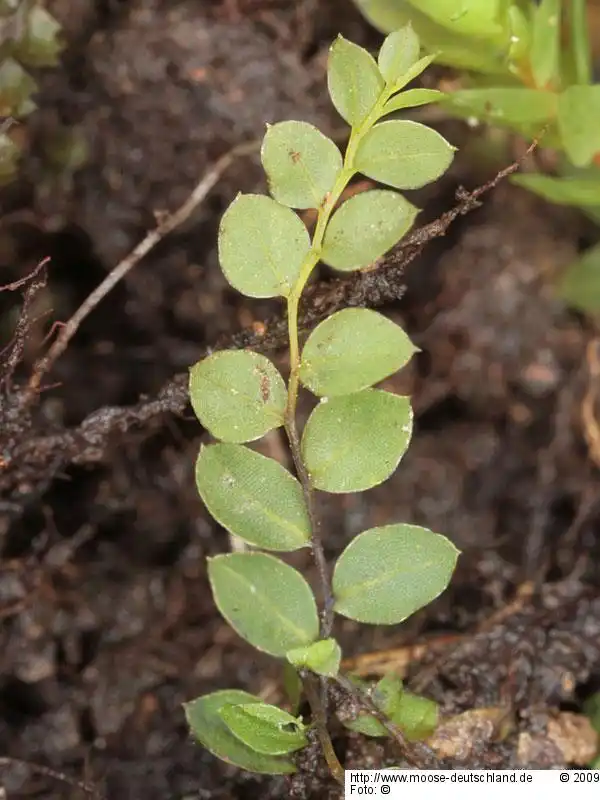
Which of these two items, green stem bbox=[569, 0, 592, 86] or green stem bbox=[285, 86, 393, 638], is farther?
green stem bbox=[569, 0, 592, 86]

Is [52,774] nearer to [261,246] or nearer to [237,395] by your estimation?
[237,395]

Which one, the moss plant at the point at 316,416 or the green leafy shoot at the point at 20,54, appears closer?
the moss plant at the point at 316,416

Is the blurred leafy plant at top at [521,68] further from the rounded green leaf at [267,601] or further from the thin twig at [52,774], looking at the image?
the thin twig at [52,774]

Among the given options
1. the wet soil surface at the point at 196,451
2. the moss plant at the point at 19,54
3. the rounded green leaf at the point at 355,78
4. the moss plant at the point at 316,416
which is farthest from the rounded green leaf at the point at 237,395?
the moss plant at the point at 19,54

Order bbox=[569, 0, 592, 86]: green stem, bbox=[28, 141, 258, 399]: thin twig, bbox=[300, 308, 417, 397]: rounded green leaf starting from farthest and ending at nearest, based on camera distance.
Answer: bbox=[569, 0, 592, 86]: green stem < bbox=[28, 141, 258, 399]: thin twig < bbox=[300, 308, 417, 397]: rounded green leaf

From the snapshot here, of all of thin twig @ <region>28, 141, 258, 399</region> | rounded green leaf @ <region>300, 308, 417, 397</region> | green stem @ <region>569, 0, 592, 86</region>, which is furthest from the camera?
green stem @ <region>569, 0, 592, 86</region>

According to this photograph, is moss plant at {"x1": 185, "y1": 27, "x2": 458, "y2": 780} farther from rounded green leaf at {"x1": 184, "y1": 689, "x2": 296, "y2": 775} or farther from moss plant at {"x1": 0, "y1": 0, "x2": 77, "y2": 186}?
moss plant at {"x1": 0, "y1": 0, "x2": 77, "y2": 186}

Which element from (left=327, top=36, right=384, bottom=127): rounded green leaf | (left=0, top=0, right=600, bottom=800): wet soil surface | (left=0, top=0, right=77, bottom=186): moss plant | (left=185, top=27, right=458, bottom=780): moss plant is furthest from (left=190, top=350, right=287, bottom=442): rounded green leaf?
(left=0, top=0, right=77, bottom=186): moss plant

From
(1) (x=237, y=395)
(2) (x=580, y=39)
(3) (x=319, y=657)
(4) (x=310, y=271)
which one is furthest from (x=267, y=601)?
(2) (x=580, y=39)

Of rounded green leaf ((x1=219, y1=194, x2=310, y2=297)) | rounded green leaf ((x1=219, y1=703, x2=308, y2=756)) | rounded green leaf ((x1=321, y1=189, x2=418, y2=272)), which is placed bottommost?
rounded green leaf ((x1=219, y1=703, x2=308, y2=756))
